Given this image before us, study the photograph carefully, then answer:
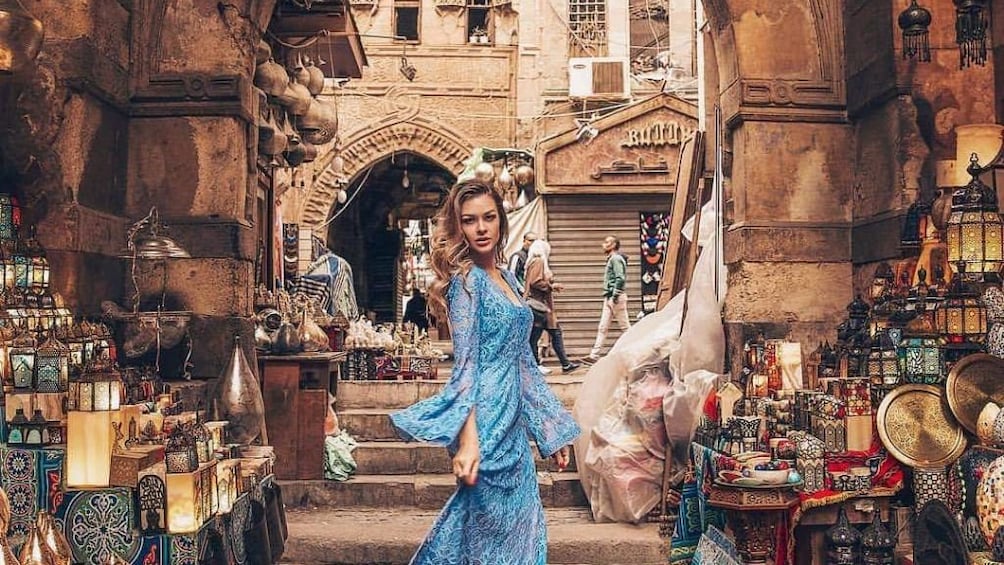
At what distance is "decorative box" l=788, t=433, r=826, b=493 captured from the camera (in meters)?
4.29

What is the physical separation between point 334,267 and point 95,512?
8.81m

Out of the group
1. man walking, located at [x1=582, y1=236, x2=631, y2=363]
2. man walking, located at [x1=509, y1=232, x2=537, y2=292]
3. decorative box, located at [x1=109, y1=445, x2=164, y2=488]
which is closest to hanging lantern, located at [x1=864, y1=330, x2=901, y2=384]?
decorative box, located at [x1=109, y1=445, x2=164, y2=488]

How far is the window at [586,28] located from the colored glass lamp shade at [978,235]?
568 inches

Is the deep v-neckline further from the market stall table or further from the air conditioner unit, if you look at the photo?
the air conditioner unit

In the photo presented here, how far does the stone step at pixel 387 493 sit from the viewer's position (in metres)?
6.80

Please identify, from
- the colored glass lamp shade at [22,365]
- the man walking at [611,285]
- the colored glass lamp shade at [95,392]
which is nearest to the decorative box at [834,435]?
the colored glass lamp shade at [95,392]

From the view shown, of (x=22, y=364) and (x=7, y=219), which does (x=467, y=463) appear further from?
(x=7, y=219)

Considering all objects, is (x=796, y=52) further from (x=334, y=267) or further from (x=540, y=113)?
(x=540, y=113)

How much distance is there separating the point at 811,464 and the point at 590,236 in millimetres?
12544

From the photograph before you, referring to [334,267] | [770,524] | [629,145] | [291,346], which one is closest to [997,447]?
[770,524]

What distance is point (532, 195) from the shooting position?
1727cm

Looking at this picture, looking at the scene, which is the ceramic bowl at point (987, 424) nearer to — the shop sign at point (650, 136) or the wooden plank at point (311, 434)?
the wooden plank at point (311, 434)

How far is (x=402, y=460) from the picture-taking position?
7387 mm

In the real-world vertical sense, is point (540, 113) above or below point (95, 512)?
above
